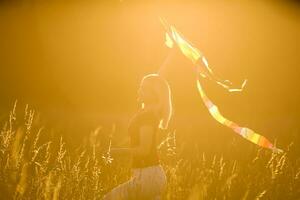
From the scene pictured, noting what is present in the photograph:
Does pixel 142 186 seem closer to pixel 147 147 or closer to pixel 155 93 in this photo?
pixel 147 147

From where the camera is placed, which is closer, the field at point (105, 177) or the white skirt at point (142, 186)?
the white skirt at point (142, 186)

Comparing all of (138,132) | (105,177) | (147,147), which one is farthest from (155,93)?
(105,177)

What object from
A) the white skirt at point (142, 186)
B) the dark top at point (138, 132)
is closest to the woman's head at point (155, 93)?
the dark top at point (138, 132)

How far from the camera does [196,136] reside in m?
10.7

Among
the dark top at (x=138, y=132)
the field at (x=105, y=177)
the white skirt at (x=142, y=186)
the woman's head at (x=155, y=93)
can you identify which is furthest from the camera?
the field at (x=105, y=177)

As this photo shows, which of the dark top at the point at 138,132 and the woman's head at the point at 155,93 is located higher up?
the woman's head at the point at 155,93

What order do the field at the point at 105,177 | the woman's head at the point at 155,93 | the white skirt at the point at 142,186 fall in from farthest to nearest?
the field at the point at 105,177 → the woman's head at the point at 155,93 → the white skirt at the point at 142,186

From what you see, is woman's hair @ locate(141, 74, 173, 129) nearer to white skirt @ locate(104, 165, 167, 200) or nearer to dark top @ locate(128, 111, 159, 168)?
dark top @ locate(128, 111, 159, 168)

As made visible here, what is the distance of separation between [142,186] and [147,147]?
30 cm

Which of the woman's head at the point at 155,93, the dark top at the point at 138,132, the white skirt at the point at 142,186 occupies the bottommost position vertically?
the white skirt at the point at 142,186

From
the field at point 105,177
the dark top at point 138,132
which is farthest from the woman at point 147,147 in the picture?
the field at point 105,177

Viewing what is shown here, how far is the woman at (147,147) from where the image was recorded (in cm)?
484

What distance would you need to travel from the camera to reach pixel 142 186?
483cm

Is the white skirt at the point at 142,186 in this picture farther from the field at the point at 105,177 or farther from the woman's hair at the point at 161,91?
the woman's hair at the point at 161,91
